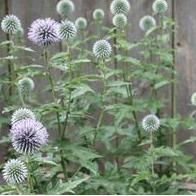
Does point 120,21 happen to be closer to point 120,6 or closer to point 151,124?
point 120,6

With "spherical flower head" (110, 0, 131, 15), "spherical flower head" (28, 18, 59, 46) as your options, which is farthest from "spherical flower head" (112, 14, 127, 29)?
"spherical flower head" (28, 18, 59, 46)

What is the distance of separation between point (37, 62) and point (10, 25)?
2.90ft

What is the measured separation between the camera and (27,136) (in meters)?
1.83

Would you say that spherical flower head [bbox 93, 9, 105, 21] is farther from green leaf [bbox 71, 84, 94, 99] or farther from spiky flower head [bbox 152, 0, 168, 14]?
green leaf [bbox 71, 84, 94, 99]

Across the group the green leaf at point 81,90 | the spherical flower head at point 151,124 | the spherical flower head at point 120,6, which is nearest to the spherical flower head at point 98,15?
the spherical flower head at point 120,6

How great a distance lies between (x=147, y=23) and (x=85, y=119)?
76 centimetres

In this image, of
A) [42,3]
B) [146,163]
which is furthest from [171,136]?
[42,3]

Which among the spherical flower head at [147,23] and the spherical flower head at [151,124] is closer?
the spherical flower head at [151,124]

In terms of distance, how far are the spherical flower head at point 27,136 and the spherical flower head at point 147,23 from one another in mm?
1698

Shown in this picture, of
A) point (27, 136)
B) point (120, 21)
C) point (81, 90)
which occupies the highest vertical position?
point (120, 21)

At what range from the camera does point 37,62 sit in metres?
3.82

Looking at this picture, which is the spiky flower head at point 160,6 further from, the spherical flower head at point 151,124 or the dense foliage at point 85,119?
the spherical flower head at point 151,124

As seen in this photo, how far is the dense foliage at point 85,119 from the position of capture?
2020mm

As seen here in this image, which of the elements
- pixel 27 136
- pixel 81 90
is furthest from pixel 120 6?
pixel 27 136
